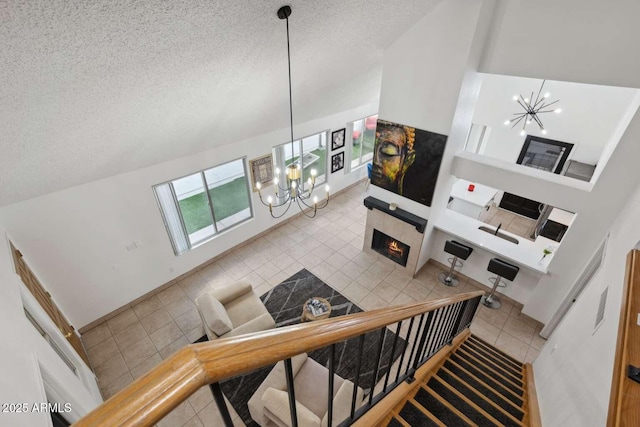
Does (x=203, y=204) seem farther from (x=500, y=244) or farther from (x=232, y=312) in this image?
(x=500, y=244)

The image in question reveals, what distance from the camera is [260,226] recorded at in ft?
23.5

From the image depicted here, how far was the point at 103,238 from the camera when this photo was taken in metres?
4.66

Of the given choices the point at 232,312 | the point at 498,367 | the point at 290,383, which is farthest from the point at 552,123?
the point at 290,383

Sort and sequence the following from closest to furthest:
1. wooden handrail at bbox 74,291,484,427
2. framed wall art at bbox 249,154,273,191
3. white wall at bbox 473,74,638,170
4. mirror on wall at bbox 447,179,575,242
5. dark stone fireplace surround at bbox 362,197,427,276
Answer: wooden handrail at bbox 74,291,484,427 < dark stone fireplace surround at bbox 362,197,427,276 < white wall at bbox 473,74,638,170 < framed wall art at bbox 249,154,273,191 < mirror on wall at bbox 447,179,575,242

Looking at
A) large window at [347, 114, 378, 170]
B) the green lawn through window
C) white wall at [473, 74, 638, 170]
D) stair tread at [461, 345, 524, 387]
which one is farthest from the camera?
the green lawn through window

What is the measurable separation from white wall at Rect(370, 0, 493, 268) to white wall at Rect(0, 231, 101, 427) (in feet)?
17.0

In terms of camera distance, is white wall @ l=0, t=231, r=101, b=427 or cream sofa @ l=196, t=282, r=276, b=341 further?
cream sofa @ l=196, t=282, r=276, b=341

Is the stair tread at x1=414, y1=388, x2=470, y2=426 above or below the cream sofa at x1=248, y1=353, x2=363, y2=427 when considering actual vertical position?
above

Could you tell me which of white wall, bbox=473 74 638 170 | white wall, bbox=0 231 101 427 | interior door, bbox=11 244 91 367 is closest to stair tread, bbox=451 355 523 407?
white wall, bbox=0 231 101 427

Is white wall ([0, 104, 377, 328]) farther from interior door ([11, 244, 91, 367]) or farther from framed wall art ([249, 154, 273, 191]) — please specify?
interior door ([11, 244, 91, 367])

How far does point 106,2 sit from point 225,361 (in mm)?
2214

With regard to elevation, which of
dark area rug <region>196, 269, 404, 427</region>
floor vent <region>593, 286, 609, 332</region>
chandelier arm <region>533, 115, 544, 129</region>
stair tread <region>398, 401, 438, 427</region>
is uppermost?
chandelier arm <region>533, 115, 544, 129</region>

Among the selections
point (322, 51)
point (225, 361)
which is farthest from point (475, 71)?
point (225, 361)

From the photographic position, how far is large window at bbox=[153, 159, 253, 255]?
547 centimetres
